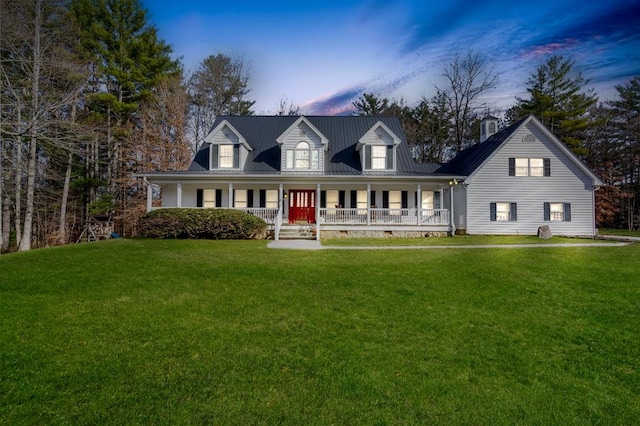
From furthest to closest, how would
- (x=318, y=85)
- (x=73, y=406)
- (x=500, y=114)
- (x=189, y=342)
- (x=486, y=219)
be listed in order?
1. (x=500, y=114)
2. (x=318, y=85)
3. (x=486, y=219)
4. (x=189, y=342)
5. (x=73, y=406)

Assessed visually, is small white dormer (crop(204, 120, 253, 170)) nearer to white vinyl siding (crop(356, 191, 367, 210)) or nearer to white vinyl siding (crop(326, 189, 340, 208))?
white vinyl siding (crop(326, 189, 340, 208))

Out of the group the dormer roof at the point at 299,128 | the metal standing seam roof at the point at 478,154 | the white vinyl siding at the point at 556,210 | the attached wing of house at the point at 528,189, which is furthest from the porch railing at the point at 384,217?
the white vinyl siding at the point at 556,210

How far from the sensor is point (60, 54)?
1708cm

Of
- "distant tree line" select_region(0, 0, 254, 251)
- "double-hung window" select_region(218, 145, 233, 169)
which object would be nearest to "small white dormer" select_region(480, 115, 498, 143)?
"double-hung window" select_region(218, 145, 233, 169)

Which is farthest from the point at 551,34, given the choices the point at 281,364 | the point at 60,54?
the point at 60,54

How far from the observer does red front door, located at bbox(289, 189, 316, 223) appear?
798 inches

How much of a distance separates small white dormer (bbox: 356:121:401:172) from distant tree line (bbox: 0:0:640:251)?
44.3 feet

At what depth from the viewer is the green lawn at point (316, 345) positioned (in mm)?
3412

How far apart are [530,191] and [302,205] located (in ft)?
46.6

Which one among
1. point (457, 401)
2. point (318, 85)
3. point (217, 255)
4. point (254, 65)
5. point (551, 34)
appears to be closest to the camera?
point (457, 401)

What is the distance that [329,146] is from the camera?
21844 mm

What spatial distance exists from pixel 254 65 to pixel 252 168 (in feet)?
58.7

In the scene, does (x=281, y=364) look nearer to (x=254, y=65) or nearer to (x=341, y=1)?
(x=341, y=1)

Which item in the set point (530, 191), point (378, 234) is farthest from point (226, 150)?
point (530, 191)
